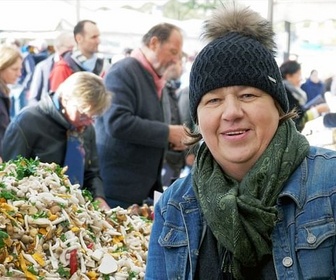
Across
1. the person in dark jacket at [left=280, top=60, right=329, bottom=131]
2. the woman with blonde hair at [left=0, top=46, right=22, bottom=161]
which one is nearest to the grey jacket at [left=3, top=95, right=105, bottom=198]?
the woman with blonde hair at [left=0, top=46, right=22, bottom=161]

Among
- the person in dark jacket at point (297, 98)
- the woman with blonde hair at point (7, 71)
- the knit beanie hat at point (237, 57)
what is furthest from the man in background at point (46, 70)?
the knit beanie hat at point (237, 57)

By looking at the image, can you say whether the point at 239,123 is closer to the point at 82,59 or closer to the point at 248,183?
the point at 248,183

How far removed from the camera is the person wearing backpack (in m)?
7.06

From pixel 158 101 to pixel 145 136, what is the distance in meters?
0.29

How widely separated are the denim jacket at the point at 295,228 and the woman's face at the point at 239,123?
116 millimetres

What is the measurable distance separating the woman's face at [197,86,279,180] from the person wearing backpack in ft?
17.1

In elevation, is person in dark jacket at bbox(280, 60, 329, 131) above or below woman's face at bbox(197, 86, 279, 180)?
below

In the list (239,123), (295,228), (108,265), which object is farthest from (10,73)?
(295,228)

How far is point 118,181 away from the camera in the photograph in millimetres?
4875

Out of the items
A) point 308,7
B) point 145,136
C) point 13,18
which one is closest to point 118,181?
point 145,136

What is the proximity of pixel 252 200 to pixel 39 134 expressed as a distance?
2.71 m

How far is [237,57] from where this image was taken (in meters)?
1.83

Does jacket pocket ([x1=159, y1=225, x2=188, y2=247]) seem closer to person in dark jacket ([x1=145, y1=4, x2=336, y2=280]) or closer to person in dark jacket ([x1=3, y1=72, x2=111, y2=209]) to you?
person in dark jacket ([x1=145, y1=4, x2=336, y2=280])

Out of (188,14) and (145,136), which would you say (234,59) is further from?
(188,14)
